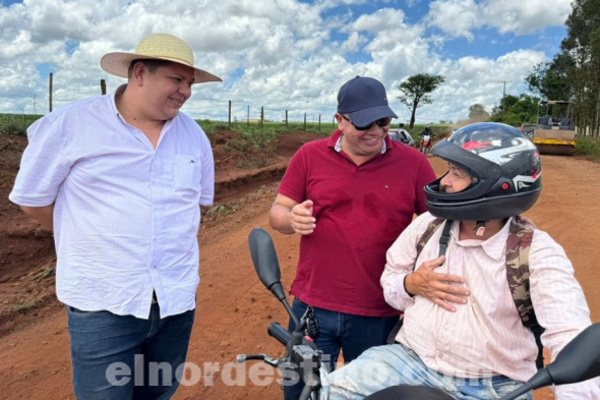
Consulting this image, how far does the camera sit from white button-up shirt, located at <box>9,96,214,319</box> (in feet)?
7.42

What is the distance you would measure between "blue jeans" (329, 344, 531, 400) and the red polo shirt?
0.61 meters

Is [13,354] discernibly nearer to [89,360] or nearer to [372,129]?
[89,360]

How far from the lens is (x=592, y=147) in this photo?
25328 mm

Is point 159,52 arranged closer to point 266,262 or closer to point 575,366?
point 266,262

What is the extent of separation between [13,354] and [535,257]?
15.8 feet

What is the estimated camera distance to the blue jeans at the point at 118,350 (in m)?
2.28

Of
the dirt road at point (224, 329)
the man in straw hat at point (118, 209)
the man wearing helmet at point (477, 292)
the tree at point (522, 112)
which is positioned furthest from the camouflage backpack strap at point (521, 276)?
the tree at point (522, 112)

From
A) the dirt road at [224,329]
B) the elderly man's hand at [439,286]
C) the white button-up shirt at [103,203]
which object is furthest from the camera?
the dirt road at [224,329]

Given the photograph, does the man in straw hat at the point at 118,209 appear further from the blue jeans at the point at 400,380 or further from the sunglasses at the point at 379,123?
the blue jeans at the point at 400,380

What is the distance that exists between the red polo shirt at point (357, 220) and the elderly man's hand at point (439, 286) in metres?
0.53

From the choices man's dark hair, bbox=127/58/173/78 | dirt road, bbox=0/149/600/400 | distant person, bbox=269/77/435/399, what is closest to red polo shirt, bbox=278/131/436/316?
distant person, bbox=269/77/435/399

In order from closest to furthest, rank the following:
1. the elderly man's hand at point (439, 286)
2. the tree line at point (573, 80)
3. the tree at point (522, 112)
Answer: the elderly man's hand at point (439, 286), the tree line at point (573, 80), the tree at point (522, 112)

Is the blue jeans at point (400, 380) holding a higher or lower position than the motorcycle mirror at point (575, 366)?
lower

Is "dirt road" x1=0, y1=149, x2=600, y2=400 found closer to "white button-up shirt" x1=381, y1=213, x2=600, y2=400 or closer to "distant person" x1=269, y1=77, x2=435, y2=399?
"distant person" x1=269, y1=77, x2=435, y2=399
